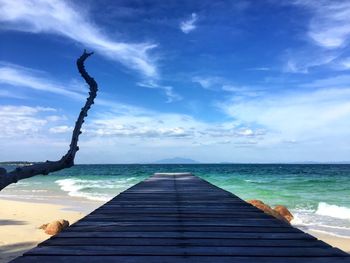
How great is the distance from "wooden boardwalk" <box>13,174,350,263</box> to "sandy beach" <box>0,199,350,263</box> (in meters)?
5.39

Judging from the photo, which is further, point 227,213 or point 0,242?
point 0,242

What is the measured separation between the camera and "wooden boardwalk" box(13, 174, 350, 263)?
121 inches

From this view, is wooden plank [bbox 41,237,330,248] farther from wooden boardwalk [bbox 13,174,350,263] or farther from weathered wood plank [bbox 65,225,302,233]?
weathered wood plank [bbox 65,225,302,233]

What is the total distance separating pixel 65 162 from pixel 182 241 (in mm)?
1251

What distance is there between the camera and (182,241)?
3.71 meters

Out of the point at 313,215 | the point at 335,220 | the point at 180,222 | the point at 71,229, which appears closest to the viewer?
the point at 71,229

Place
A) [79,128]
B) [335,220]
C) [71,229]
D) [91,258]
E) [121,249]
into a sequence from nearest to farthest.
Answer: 1. [91,258]
2. [121,249]
3. [79,128]
4. [71,229]
5. [335,220]

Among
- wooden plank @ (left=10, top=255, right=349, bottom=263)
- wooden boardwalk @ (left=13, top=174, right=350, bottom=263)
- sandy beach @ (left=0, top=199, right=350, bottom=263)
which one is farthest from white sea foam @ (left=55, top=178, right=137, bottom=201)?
wooden plank @ (left=10, top=255, right=349, bottom=263)

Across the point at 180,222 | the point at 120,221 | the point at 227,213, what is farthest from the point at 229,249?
the point at 227,213

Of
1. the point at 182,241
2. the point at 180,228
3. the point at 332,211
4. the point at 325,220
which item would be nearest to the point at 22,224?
the point at 325,220

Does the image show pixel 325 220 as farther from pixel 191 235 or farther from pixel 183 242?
pixel 183 242

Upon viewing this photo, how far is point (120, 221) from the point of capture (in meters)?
4.85

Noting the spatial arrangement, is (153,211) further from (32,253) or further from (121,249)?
(32,253)

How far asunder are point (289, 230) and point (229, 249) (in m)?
1.08
